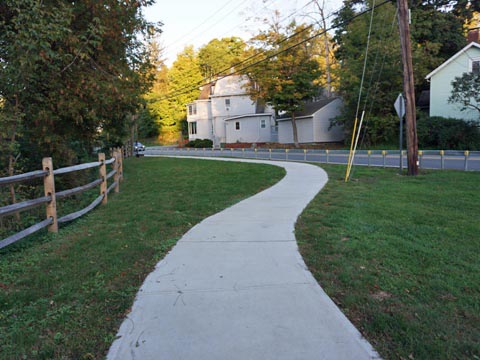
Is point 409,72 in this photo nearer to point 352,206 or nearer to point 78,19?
point 352,206

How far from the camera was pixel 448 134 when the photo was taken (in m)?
25.7

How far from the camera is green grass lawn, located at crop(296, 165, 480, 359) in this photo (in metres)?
3.07

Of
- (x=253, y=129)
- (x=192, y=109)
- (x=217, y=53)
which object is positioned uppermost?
(x=217, y=53)

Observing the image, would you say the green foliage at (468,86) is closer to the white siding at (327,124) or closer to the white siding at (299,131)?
the white siding at (327,124)

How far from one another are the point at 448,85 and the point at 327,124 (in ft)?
39.8

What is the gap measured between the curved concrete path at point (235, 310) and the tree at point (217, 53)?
6744cm

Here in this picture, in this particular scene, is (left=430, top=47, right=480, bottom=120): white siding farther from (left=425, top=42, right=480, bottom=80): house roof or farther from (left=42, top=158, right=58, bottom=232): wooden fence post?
(left=42, top=158, right=58, bottom=232): wooden fence post

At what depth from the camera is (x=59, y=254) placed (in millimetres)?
5441

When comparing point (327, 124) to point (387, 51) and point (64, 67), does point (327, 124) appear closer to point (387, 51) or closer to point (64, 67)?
point (387, 51)

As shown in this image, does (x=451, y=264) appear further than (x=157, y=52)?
No

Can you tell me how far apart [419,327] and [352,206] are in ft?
17.4

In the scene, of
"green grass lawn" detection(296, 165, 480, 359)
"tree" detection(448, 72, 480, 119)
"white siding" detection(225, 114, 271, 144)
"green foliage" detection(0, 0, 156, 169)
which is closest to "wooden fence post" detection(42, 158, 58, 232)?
"green foliage" detection(0, 0, 156, 169)

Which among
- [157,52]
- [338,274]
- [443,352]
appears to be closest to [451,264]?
[338,274]

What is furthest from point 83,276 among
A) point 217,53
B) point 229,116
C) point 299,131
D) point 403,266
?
point 217,53
